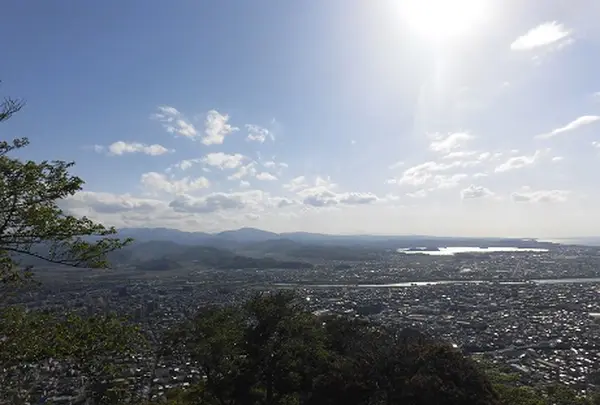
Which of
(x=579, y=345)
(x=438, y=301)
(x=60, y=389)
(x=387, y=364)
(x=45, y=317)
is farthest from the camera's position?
(x=438, y=301)

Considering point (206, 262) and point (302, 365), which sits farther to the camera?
point (206, 262)

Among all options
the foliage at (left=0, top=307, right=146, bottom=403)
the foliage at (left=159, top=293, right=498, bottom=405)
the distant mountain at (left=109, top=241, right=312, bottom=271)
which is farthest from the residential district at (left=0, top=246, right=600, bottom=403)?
the distant mountain at (left=109, top=241, right=312, bottom=271)

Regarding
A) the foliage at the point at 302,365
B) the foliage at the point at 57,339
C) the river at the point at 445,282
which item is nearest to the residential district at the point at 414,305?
the river at the point at 445,282

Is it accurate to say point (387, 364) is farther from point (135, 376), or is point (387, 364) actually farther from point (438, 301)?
point (438, 301)

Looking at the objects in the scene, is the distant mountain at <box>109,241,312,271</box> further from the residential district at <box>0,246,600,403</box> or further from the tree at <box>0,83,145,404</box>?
the tree at <box>0,83,145,404</box>

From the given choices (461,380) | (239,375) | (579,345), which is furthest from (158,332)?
(579,345)

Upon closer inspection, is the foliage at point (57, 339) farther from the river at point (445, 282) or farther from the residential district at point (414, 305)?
the river at point (445, 282)

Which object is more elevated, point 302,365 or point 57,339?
point 57,339

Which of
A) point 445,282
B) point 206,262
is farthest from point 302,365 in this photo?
point 206,262

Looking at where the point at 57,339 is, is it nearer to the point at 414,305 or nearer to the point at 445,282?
the point at 414,305
